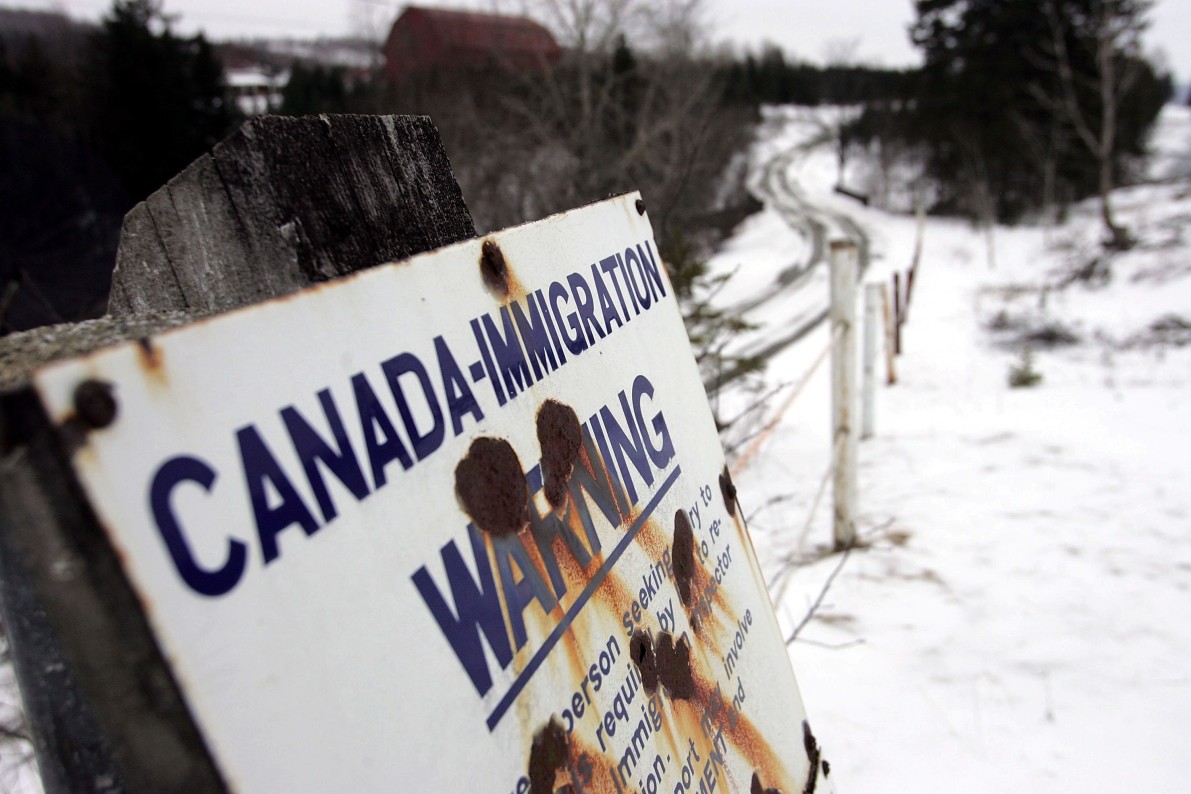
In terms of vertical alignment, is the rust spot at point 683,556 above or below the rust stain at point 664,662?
above

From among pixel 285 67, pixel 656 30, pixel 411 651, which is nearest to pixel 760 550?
pixel 411 651

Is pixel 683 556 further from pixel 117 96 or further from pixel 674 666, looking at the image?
pixel 117 96

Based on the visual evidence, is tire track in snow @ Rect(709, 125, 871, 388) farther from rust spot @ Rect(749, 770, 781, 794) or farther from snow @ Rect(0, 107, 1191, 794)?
rust spot @ Rect(749, 770, 781, 794)

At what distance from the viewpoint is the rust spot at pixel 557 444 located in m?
Answer: 0.88

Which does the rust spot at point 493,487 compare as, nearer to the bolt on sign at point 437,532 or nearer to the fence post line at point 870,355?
the bolt on sign at point 437,532

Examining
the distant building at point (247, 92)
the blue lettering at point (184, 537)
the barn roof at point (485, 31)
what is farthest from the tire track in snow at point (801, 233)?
the distant building at point (247, 92)

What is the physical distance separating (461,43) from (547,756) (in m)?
26.5

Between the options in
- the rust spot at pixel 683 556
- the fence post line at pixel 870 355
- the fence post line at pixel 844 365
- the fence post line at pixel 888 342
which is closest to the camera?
the rust spot at pixel 683 556

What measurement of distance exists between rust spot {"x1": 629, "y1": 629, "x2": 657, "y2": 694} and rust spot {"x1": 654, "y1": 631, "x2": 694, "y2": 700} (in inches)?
0.5

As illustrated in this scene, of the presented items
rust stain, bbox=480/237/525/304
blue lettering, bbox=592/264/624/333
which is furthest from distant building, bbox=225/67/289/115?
rust stain, bbox=480/237/525/304

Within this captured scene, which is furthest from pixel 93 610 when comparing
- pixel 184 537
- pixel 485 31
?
pixel 485 31

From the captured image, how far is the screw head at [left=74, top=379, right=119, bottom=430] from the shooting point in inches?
17.6

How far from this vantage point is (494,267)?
0.89 meters

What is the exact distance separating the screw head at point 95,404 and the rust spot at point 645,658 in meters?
0.68
